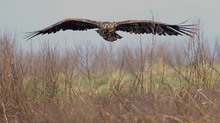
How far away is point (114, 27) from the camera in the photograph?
11594mm

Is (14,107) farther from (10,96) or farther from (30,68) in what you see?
(30,68)

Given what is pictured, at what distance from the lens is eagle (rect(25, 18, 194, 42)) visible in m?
11.2

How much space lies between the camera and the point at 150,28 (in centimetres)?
1157

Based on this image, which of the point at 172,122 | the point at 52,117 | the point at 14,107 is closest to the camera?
the point at 172,122

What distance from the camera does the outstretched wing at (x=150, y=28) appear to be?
10945 millimetres

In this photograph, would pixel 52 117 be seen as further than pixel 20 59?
No

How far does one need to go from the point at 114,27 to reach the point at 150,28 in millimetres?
795

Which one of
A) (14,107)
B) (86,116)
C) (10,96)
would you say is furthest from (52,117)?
(10,96)

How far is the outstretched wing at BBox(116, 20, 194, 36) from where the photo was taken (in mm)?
10945

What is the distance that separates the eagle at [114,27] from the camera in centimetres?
1119

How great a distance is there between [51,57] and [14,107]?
1.61 m

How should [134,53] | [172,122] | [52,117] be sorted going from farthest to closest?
[134,53], [52,117], [172,122]

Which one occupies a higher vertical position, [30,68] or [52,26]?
[52,26]

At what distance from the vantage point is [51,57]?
38.1 ft
